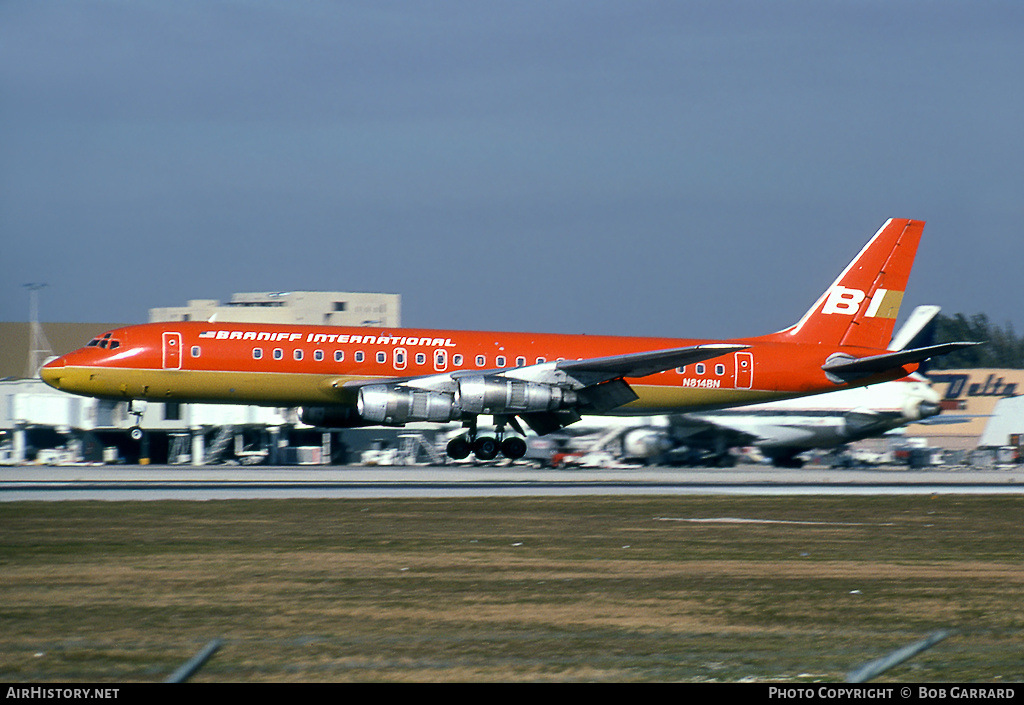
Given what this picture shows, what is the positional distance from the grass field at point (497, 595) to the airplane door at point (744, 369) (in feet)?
53.5

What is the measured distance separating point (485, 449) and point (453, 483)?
1.64m

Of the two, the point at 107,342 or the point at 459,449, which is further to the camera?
the point at 459,449

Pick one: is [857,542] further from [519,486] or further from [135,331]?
[135,331]

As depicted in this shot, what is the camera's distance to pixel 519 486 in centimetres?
3753

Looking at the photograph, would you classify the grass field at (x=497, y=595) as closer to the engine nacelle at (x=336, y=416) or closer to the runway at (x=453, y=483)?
the runway at (x=453, y=483)

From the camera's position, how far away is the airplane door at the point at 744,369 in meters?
42.4

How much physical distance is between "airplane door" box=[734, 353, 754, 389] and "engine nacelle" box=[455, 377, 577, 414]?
297 inches

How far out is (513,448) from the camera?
40281 mm

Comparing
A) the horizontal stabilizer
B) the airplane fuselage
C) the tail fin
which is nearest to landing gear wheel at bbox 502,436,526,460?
the airplane fuselage

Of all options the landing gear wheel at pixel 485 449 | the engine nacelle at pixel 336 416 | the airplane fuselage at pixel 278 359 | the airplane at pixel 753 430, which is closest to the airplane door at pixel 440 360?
the airplane fuselage at pixel 278 359

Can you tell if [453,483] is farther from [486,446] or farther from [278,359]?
[278,359]

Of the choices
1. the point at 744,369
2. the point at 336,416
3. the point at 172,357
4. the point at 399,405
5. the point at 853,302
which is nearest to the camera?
Result: the point at 399,405

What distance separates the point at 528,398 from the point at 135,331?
517 inches

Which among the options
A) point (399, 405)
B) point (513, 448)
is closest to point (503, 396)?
point (513, 448)
